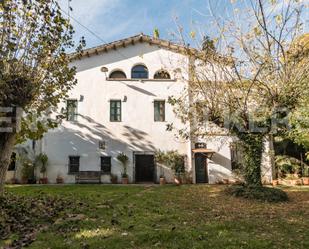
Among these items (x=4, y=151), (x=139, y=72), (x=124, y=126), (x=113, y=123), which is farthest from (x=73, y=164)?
(x=4, y=151)

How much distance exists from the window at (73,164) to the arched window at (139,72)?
699 cm

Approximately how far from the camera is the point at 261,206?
381 inches

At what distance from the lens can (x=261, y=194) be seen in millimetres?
10961

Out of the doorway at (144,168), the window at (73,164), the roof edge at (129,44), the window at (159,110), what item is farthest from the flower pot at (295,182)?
the window at (73,164)

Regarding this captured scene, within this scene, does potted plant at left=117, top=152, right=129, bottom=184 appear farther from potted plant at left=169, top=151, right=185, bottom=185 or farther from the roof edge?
the roof edge

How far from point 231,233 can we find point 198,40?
816cm

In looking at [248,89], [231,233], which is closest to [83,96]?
[248,89]

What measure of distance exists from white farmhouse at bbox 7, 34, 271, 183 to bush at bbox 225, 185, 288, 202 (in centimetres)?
659

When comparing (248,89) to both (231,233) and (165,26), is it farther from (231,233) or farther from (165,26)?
(231,233)

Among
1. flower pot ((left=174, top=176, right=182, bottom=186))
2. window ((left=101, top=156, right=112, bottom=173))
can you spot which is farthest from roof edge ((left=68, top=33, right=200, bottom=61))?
flower pot ((left=174, top=176, right=182, bottom=186))

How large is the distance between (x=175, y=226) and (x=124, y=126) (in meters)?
13.4

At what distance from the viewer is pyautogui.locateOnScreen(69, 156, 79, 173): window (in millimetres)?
19031

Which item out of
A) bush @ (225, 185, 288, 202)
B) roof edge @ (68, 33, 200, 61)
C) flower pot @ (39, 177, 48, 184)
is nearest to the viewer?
bush @ (225, 185, 288, 202)

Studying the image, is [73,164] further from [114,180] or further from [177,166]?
[177,166]
